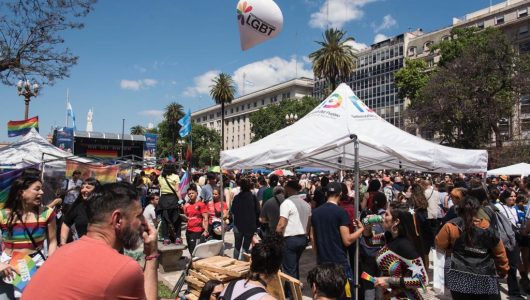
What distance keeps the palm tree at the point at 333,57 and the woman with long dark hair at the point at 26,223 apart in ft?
126

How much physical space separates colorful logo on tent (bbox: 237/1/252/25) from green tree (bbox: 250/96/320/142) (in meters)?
53.7

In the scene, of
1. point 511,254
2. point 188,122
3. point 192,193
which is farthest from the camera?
point 188,122

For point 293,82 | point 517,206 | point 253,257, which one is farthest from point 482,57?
point 293,82

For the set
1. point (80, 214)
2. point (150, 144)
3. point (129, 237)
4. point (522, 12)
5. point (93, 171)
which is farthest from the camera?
point (522, 12)

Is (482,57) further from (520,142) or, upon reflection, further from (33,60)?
(33,60)

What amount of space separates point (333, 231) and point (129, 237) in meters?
3.50

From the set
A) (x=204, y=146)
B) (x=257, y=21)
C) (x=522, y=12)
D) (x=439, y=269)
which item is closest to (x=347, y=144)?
(x=439, y=269)

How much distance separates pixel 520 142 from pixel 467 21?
116 feet

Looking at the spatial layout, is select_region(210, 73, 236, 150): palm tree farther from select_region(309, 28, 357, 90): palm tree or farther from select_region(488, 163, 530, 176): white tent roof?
select_region(488, 163, 530, 176): white tent roof

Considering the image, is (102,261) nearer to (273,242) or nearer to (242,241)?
(273,242)

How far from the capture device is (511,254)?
6277 millimetres

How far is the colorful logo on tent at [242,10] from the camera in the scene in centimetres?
776

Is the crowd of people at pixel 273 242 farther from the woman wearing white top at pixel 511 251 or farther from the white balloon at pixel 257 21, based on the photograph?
the white balloon at pixel 257 21

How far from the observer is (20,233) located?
365 cm
